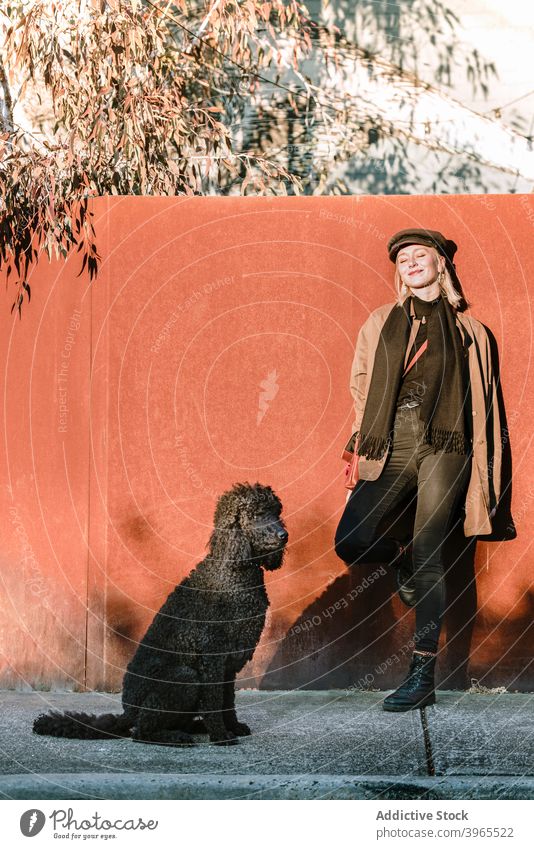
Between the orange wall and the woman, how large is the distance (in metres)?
0.26

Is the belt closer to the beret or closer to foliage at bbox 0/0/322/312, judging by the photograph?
the beret

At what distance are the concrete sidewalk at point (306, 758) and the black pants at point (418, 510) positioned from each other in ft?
1.62

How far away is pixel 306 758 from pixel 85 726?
997 millimetres

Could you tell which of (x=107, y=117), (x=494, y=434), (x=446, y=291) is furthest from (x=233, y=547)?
(x=107, y=117)

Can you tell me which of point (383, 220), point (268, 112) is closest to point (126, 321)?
point (383, 220)

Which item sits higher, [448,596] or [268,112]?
[268,112]

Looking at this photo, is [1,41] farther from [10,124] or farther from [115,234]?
[115,234]

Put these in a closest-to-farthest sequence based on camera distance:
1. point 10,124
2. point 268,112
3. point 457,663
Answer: point 457,663, point 10,124, point 268,112

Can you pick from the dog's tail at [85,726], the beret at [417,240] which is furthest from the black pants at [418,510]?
the dog's tail at [85,726]

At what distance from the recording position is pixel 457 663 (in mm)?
5922

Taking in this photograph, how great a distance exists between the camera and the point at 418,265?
18.8ft

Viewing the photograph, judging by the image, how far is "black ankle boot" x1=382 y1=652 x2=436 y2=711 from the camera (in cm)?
541

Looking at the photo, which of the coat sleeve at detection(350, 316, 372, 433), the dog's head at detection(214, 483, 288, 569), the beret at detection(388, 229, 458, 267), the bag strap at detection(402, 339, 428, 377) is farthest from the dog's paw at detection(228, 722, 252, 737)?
the beret at detection(388, 229, 458, 267)

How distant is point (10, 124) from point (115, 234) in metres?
2.54
